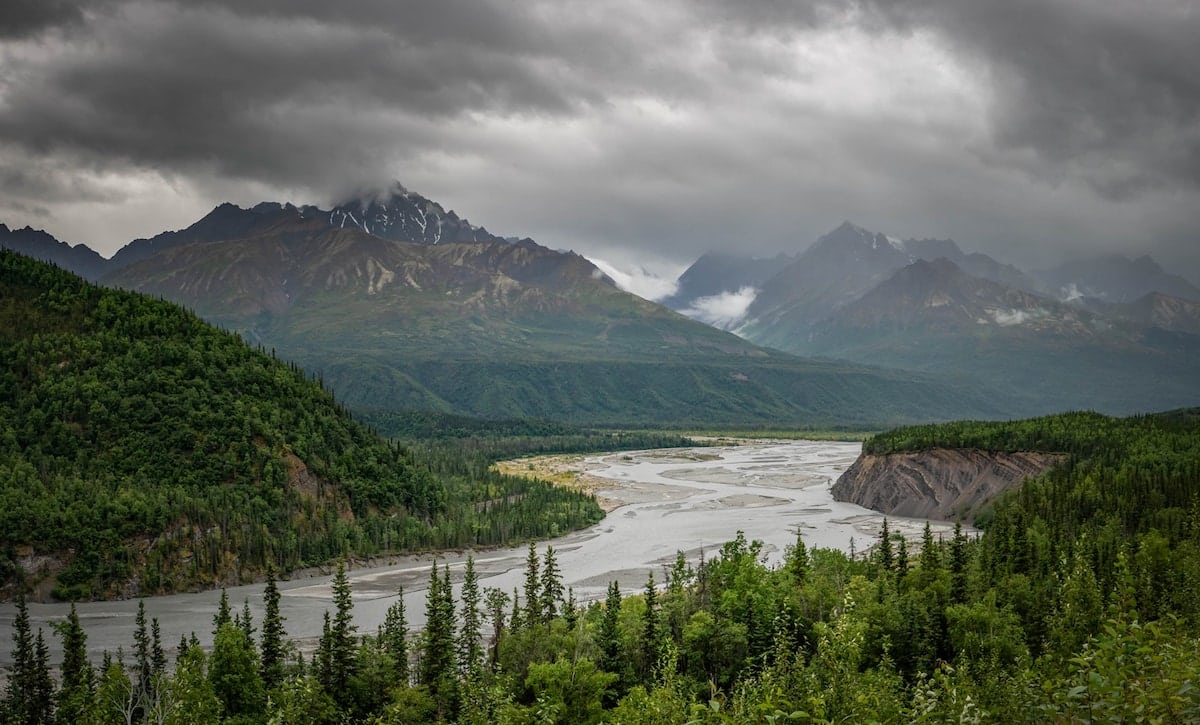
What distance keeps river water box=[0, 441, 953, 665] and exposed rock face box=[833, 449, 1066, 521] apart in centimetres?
443

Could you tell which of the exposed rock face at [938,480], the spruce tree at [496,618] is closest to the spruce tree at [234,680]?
the spruce tree at [496,618]

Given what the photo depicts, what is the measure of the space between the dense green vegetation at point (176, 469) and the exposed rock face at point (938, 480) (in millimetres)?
55456

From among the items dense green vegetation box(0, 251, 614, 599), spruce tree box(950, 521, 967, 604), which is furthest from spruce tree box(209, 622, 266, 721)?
dense green vegetation box(0, 251, 614, 599)

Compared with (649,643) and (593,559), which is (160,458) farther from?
(649,643)

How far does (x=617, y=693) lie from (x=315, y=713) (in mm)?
17710

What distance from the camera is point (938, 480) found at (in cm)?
15750

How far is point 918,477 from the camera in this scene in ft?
534

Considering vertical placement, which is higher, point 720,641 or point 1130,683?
point 1130,683

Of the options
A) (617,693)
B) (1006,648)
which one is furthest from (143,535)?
(1006,648)

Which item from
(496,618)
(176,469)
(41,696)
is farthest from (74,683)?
(176,469)

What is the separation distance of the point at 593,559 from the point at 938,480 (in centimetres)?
7243

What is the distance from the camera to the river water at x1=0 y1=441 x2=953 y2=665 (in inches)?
3583

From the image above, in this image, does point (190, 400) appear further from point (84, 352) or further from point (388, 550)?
point (388, 550)

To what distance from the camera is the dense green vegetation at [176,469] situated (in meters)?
109
